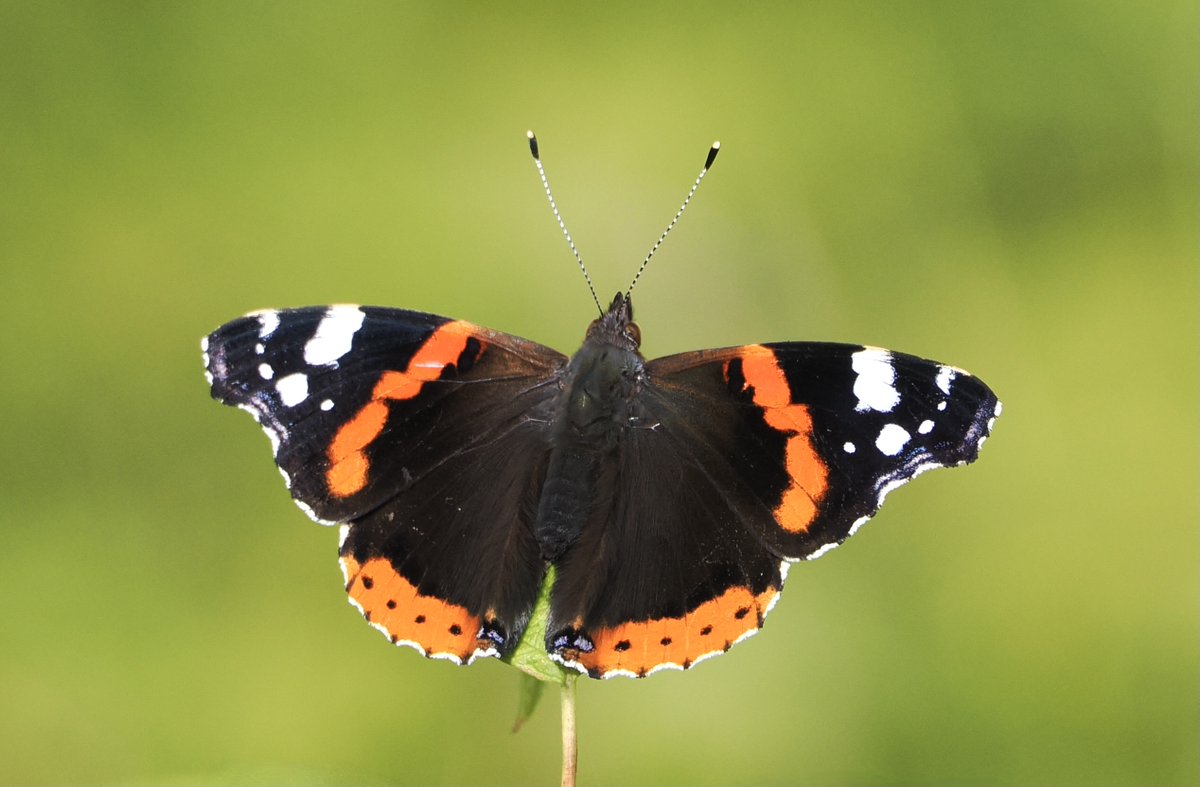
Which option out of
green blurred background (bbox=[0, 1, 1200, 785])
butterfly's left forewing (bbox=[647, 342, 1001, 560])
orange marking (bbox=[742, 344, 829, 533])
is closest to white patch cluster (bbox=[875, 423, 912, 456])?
butterfly's left forewing (bbox=[647, 342, 1001, 560])

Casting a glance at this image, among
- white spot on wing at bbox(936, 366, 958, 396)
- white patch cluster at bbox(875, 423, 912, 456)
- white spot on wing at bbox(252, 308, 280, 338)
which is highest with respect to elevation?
white spot on wing at bbox(252, 308, 280, 338)

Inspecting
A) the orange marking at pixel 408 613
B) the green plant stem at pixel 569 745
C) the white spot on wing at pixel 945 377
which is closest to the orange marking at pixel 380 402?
the orange marking at pixel 408 613

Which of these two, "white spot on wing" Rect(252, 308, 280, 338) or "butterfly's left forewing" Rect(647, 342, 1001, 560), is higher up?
"white spot on wing" Rect(252, 308, 280, 338)

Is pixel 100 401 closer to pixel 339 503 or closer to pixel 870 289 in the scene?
pixel 339 503

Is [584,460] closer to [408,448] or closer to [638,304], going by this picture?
[408,448]

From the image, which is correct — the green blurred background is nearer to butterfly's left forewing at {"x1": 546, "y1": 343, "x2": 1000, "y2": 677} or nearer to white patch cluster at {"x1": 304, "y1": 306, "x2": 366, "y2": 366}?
butterfly's left forewing at {"x1": 546, "y1": 343, "x2": 1000, "y2": 677}

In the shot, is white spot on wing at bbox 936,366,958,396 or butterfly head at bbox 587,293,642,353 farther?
butterfly head at bbox 587,293,642,353

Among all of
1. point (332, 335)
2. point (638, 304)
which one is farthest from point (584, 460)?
point (638, 304)

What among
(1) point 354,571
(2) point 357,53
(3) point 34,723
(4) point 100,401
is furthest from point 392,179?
(1) point 354,571
